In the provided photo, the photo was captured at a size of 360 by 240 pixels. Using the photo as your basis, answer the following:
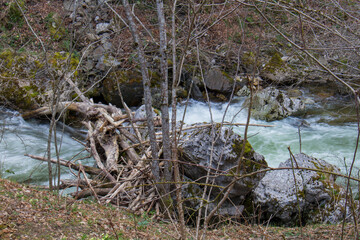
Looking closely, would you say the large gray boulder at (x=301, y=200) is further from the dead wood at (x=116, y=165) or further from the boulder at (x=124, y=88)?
the boulder at (x=124, y=88)

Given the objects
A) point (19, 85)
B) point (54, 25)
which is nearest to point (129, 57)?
point (19, 85)

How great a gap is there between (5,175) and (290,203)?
6.20m

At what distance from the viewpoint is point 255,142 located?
947 centimetres

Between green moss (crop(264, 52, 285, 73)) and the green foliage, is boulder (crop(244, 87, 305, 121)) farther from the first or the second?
the green foliage

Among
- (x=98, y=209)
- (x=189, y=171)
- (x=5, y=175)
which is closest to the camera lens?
(x=98, y=209)

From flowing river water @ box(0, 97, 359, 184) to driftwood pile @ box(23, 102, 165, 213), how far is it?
44.8 inches

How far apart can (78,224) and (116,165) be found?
236 centimetres

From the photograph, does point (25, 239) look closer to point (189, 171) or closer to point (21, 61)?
point (189, 171)

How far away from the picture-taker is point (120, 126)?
727 centimetres

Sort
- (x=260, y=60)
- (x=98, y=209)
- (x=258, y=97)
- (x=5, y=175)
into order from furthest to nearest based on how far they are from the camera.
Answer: (x=260, y=60)
(x=258, y=97)
(x=5, y=175)
(x=98, y=209)

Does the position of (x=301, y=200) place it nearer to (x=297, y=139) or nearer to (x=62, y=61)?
(x=297, y=139)

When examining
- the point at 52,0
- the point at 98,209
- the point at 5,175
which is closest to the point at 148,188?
the point at 98,209

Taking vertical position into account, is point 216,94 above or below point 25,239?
above

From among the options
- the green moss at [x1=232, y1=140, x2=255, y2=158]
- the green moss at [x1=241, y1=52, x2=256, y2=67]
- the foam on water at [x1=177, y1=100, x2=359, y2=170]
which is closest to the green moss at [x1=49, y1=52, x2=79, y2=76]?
the foam on water at [x1=177, y1=100, x2=359, y2=170]
